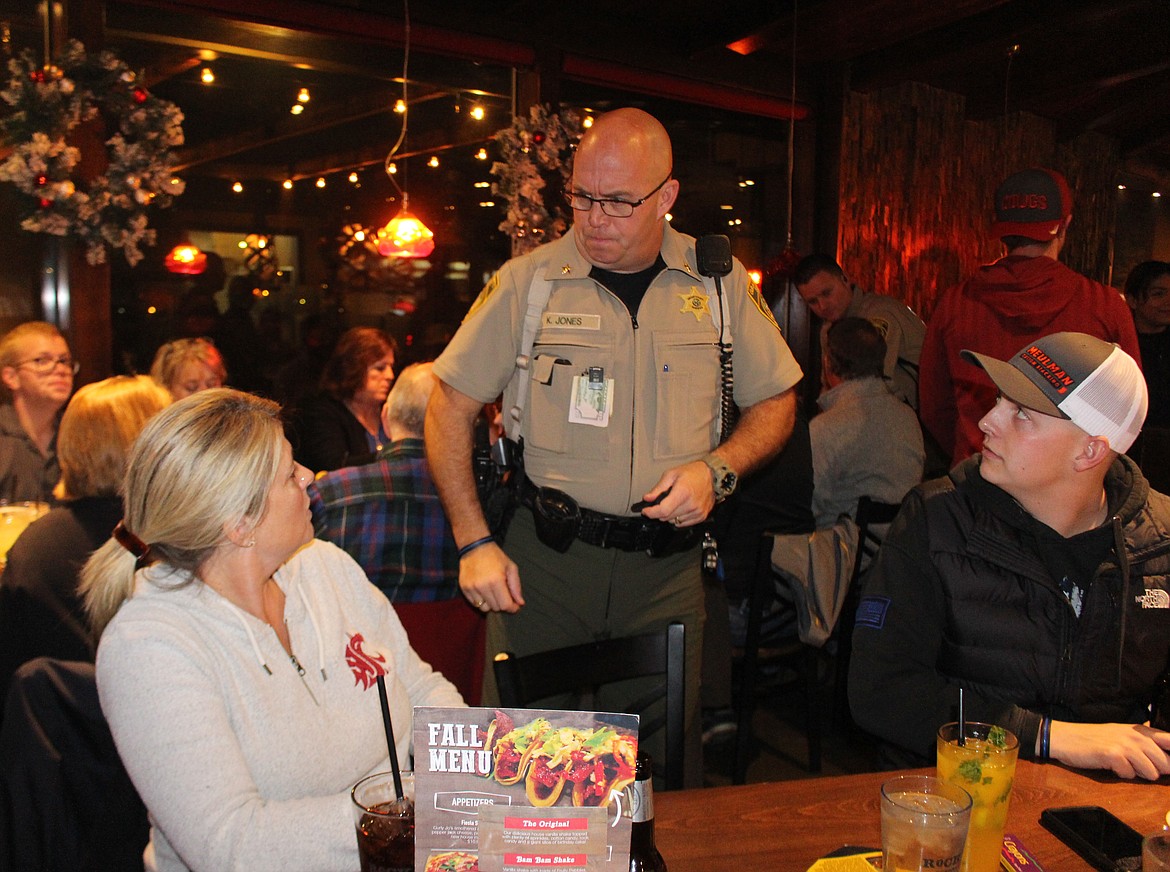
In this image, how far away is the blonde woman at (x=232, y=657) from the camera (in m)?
1.37

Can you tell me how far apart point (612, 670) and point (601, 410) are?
63 cm

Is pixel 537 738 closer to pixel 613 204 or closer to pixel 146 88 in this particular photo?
pixel 613 204

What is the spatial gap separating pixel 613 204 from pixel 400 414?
A: 3.59 ft

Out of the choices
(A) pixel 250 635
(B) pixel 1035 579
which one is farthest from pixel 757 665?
(A) pixel 250 635

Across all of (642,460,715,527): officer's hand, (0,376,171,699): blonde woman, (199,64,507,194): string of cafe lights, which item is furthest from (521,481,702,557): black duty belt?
(199,64,507,194): string of cafe lights

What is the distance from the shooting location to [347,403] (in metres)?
4.82

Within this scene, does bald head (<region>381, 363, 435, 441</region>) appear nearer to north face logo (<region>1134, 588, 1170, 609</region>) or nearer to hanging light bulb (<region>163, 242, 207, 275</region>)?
north face logo (<region>1134, 588, 1170, 609</region>)

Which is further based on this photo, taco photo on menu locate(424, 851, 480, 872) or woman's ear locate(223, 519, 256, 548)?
woman's ear locate(223, 519, 256, 548)

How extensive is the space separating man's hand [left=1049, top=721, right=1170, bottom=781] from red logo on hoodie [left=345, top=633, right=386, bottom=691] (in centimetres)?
116

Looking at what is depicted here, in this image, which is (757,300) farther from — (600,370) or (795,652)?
(795,652)

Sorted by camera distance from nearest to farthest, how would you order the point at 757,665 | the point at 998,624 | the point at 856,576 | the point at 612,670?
the point at 998,624, the point at 612,670, the point at 757,665, the point at 856,576

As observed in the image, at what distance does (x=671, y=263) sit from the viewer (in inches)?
97.1

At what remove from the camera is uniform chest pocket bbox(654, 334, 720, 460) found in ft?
7.71

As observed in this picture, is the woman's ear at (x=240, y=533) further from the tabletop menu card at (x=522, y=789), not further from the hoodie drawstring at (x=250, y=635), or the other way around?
the tabletop menu card at (x=522, y=789)
